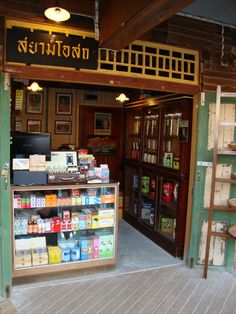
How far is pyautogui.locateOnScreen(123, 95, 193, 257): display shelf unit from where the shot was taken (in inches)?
157

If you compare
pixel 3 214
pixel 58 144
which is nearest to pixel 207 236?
pixel 3 214

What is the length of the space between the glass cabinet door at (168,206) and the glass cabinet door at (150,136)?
48 cm

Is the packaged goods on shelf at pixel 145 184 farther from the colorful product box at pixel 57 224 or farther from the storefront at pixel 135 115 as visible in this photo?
the colorful product box at pixel 57 224

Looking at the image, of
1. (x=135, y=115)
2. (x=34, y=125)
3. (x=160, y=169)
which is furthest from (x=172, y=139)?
(x=34, y=125)

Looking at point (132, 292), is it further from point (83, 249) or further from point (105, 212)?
point (105, 212)

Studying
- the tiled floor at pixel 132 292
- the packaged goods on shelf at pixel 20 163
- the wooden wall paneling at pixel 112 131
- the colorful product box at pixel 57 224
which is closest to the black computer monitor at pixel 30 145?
the packaged goods on shelf at pixel 20 163

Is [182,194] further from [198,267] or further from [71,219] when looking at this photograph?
[71,219]

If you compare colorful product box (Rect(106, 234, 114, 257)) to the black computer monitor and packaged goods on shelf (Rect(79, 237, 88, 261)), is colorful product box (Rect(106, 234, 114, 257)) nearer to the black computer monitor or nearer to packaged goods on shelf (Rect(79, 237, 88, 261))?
packaged goods on shelf (Rect(79, 237, 88, 261))

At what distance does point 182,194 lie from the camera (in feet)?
13.1

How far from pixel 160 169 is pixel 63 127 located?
7.89 feet

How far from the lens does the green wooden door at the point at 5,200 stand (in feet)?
9.35

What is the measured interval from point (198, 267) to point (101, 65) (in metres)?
2.70

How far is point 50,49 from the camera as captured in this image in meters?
2.91

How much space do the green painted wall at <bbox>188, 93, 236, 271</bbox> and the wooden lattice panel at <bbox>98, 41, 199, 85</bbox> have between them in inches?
15.8
